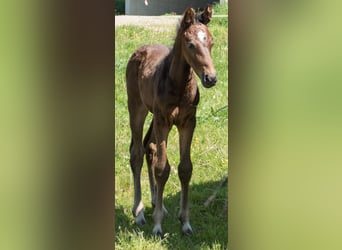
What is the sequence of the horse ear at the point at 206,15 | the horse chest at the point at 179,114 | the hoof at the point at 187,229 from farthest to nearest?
1. the horse chest at the point at 179,114
2. the hoof at the point at 187,229
3. the horse ear at the point at 206,15

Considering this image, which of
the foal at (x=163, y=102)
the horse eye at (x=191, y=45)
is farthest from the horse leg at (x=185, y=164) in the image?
the horse eye at (x=191, y=45)

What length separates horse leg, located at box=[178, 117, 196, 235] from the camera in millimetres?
1441

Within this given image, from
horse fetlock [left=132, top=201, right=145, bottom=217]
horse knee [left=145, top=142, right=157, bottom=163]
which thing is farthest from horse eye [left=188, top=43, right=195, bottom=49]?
horse fetlock [left=132, top=201, right=145, bottom=217]

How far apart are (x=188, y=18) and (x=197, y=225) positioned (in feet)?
1.88

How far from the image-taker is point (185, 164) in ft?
4.76

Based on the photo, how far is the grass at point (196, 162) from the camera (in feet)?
4.09

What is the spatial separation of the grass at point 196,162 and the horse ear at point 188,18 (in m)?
0.05

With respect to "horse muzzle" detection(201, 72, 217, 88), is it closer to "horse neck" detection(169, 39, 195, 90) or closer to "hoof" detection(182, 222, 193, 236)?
"horse neck" detection(169, 39, 195, 90)

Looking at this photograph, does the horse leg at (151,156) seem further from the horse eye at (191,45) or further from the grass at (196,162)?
the horse eye at (191,45)
